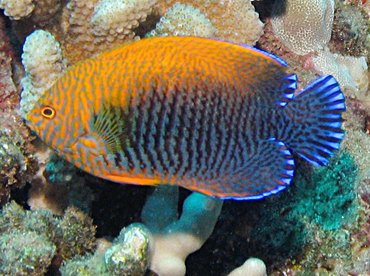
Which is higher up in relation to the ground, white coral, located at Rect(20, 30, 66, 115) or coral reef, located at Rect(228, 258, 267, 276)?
white coral, located at Rect(20, 30, 66, 115)

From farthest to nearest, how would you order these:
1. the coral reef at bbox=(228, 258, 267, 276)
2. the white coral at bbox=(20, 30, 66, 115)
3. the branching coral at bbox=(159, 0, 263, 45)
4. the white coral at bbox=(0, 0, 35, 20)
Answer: the branching coral at bbox=(159, 0, 263, 45) → the white coral at bbox=(0, 0, 35, 20) → the white coral at bbox=(20, 30, 66, 115) → the coral reef at bbox=(228, 258, 267, 276)

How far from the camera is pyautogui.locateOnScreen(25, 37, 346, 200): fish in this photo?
2352 millimetres

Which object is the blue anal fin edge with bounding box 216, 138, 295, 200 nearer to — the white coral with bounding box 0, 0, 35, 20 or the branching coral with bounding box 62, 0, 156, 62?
the branching coral with bounding box 62, 0, 156, 62

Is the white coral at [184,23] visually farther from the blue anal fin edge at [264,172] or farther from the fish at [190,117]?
the blue anal fin edge at [264,172]

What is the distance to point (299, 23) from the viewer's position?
489cm

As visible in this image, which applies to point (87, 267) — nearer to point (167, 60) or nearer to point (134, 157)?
point (134, 157)

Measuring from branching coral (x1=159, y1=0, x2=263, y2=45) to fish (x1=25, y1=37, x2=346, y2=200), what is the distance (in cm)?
138

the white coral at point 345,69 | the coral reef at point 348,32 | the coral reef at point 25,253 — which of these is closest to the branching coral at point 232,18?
the white coral at point 345,69

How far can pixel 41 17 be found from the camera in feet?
12.3

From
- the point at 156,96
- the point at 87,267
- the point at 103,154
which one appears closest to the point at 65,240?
the point at 87,267

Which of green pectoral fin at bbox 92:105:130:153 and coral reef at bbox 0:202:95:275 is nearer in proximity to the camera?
green pectoral fin at bbox 92:105:130:153

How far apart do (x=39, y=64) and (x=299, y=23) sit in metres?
2.70

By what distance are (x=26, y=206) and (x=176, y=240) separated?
1.25 m

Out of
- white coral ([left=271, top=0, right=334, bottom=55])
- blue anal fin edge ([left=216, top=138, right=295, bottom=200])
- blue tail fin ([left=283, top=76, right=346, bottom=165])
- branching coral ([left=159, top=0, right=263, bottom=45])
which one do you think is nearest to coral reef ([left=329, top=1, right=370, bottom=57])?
white coral ([left=271, top=0, right=334, bottom=55])
